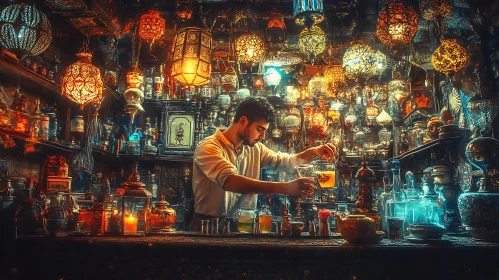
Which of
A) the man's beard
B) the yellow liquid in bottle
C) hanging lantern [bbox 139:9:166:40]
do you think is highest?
hanging lantern [bbox 139:9:166:40]

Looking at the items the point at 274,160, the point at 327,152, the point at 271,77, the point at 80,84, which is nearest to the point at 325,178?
the point at 327,152

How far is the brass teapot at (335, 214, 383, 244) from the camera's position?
1.82 m

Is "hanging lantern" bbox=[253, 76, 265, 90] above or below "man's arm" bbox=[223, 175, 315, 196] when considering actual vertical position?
above

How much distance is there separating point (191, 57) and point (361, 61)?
1713 millimetres

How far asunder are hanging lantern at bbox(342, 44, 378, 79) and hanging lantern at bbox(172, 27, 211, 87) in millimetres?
1459

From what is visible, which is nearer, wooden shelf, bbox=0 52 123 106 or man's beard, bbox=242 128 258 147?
man's beard, bbox=242 128 258 147

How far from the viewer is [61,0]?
12.3 feet

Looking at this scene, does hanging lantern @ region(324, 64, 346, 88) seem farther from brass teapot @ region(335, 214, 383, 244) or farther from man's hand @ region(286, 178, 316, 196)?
brass teapot @ region(335, 214, 383, 244)

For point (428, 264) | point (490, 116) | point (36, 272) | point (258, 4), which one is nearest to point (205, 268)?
point (36, 272)

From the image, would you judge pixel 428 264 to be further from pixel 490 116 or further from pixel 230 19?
pixel 230 19

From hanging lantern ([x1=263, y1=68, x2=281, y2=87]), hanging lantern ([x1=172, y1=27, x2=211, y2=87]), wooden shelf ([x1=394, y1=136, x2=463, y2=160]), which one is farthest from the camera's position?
hanging lantern ([x1=263, y1=68, x2=281, y2=87])

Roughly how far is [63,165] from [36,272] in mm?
2657

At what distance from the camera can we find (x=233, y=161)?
3182 millimetres

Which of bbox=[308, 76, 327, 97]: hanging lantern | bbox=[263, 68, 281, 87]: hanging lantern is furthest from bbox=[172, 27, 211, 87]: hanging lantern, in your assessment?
bbox=[263, 68, 281, 87]: hanging lantern
